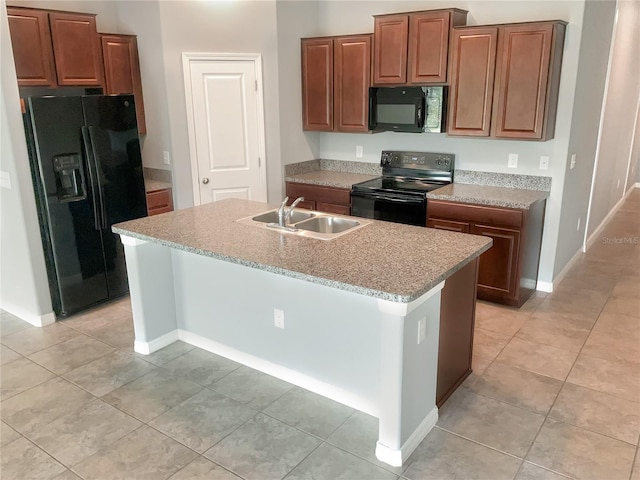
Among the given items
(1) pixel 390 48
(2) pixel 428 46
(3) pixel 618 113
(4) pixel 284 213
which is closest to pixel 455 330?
(4) pixel 284 213

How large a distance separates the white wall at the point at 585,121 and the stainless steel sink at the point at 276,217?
2303 millimetres

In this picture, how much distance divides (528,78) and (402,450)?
116 inches

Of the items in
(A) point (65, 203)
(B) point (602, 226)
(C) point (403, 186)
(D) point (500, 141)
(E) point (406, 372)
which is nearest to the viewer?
(E) point (406, 372)

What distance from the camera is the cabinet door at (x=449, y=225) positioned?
13.7 ft

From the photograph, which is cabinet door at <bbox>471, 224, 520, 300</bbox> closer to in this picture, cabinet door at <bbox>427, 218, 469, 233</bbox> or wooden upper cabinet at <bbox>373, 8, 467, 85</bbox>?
cabinet door at <bbox>427, 218, 469, 233</bbox>

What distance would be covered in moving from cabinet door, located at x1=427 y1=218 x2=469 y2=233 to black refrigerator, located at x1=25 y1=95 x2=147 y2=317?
2.55 metres

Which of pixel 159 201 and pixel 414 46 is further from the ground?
pixel 414 46

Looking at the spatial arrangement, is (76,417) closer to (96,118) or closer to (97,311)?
(97,311)

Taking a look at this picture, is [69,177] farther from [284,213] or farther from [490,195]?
[490,195]

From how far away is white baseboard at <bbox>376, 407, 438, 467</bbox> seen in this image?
7.84 ft

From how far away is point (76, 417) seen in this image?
2783mm

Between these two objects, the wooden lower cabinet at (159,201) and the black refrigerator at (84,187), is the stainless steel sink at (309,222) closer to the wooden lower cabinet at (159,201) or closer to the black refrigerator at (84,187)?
the black refrigerator at (84,187)

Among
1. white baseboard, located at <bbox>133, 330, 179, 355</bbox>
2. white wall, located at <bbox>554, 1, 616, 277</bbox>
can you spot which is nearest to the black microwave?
white wall, located at <bbox>554, 1, 616, 277</bbox>

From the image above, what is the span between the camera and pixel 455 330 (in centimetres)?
285
